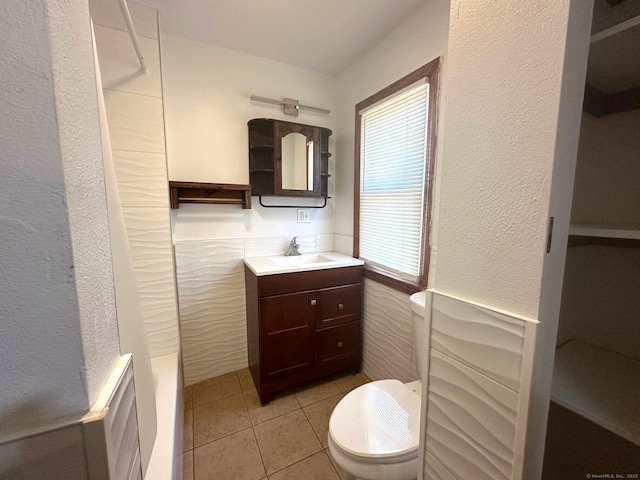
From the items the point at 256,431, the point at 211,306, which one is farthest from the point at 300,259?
the point at 256,431

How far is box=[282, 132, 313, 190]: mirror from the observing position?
1879mm

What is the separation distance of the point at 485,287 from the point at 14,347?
864mm

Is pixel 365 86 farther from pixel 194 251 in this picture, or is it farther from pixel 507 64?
pixel 194 251

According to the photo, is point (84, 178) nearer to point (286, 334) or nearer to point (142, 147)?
point (142, 147)

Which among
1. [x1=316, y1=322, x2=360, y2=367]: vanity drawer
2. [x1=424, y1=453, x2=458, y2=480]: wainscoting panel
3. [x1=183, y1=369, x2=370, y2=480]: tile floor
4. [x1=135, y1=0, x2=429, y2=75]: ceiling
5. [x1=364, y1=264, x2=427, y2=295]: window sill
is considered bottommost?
[x1=183, y1=369, x2=370, y2=480]: tile floor

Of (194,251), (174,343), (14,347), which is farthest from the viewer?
(194,251)

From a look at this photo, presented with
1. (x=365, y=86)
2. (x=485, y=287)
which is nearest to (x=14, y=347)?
(x=485, y=287)

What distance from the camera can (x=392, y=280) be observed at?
5.32 ft

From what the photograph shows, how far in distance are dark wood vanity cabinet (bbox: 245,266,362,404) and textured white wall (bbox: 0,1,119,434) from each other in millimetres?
1187

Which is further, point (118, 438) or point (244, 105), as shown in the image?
point (244, 105)

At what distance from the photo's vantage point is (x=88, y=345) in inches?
14.2

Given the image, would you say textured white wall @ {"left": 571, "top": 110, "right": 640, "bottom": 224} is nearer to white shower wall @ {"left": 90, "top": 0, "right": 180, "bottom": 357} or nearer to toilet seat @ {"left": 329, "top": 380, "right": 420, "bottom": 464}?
toilet seat @ {"left": 329, "top": 380, "right": 420, "bottom": 464}

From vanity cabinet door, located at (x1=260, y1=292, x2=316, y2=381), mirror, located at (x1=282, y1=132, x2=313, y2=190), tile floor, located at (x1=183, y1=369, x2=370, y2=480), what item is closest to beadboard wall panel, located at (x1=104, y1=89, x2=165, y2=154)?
mirror, located at (x1=282, y1=132, x2=313, y2=190)

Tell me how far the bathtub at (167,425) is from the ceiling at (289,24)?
2.03 meters
